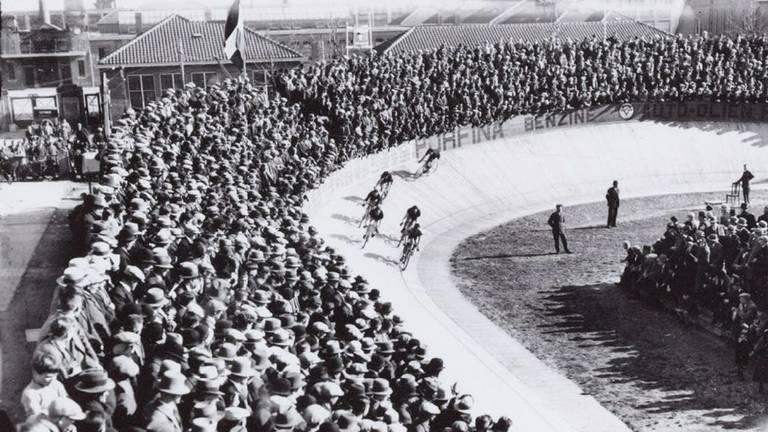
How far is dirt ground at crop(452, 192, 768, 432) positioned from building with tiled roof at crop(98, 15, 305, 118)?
26600 mm

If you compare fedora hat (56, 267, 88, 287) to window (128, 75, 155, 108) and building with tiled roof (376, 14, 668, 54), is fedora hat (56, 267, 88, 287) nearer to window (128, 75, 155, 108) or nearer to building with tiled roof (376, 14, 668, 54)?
window (128, 75, 155, 108)

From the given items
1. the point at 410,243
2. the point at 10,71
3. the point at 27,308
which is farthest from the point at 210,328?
the point at 10,71

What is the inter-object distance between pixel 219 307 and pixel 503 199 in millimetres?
23828

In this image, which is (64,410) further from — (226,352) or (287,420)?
(226,352)

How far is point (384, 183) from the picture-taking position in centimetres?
2772

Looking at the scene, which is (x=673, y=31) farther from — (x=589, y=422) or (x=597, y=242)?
(x=589, y=422)

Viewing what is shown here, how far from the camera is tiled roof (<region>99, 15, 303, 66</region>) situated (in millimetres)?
52562

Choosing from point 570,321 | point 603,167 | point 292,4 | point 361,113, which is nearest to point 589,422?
point 570,321

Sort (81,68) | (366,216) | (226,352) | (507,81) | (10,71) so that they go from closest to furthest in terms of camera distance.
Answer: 1. (226,352)
2. (366,216)
3. (507,81)
4. (10,71)
5. (81,68)

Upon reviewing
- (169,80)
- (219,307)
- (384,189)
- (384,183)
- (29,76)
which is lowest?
(384,189)

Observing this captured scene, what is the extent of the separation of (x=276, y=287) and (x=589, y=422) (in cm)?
617

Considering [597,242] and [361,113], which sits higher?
[361,113]

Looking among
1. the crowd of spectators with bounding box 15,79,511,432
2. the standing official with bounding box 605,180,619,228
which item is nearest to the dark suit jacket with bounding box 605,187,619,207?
the standing official with bounding box 605,180,619,228

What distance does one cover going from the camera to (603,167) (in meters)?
37.2
